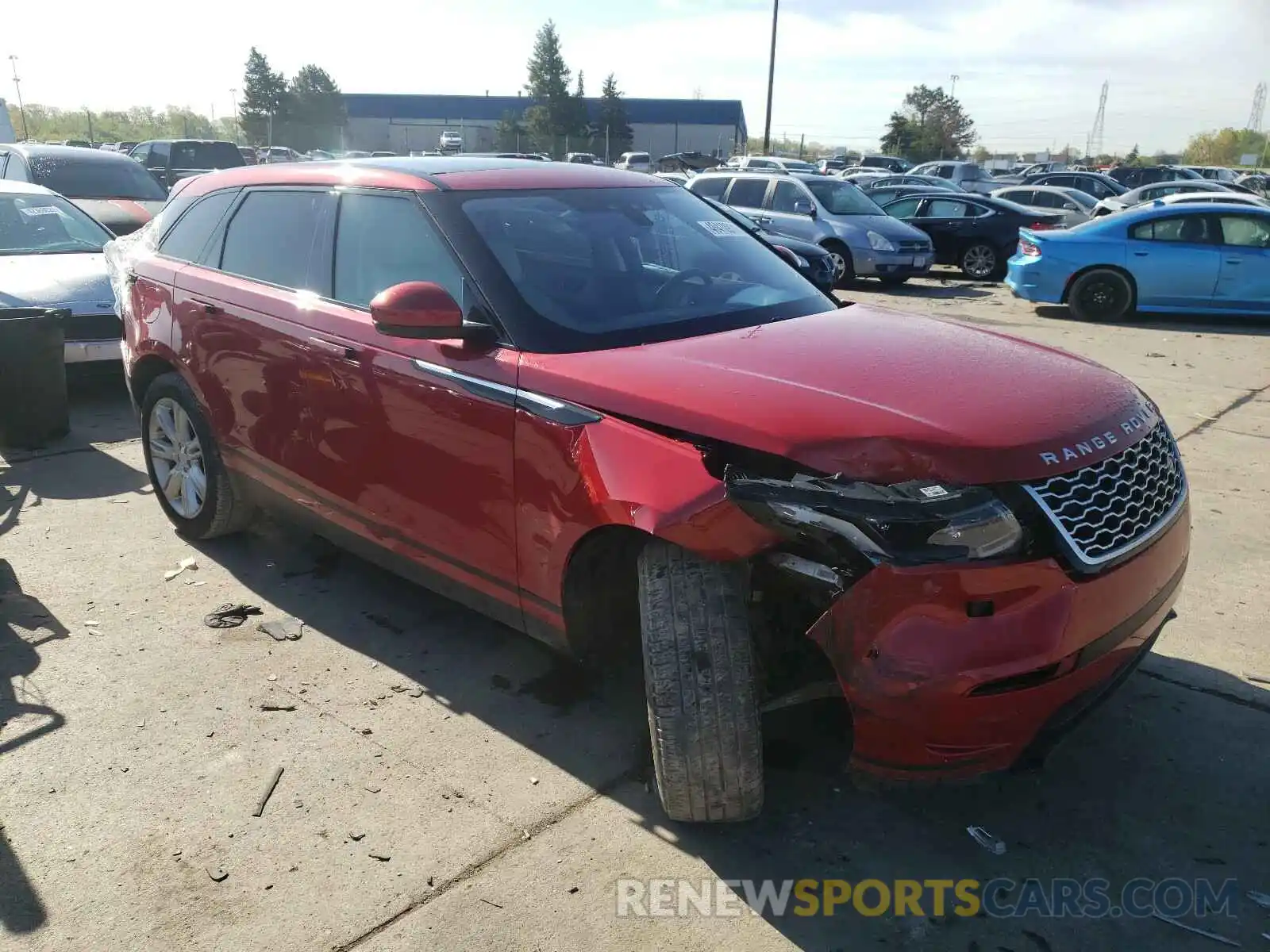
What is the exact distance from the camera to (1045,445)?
8.16 feet

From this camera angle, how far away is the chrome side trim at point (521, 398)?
9.41 ft

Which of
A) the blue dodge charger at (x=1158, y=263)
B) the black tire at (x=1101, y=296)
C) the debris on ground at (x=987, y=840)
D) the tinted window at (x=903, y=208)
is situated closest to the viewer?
the debris on ground at (x=987, y=840)

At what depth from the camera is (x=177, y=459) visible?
4.87m

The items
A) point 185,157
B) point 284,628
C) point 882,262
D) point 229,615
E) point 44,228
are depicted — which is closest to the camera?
point 284,628

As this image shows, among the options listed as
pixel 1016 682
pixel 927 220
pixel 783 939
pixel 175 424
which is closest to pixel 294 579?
pixel 175 424

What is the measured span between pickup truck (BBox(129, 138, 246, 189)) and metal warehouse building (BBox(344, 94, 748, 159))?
5608cm

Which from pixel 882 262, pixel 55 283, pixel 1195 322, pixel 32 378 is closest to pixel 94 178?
pixel 55 283

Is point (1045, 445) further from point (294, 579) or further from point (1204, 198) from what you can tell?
point (1204, 198)

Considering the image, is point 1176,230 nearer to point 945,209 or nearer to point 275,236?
point 945,209

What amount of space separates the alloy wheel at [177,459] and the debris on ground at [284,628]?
0.93 meters

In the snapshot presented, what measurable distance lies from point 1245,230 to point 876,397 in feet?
37.6

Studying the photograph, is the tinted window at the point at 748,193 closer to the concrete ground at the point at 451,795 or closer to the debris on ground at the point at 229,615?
the concrete ground at the point at 451,795

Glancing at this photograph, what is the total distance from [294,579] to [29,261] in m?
5.08
